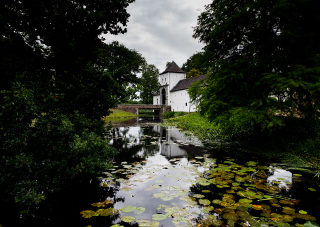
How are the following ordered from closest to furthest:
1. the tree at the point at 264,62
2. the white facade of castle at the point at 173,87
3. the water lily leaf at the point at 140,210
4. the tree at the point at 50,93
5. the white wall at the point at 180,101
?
the tree at the point at 50,93
the water lily leaf at the point at 140,210
the tree at the point at 264,62
the white wall at the point at 180,101
the white facade of castle at the point at 173,87

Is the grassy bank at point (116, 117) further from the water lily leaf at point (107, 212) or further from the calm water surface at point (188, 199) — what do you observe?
the water lily leaf at point (107, 212)

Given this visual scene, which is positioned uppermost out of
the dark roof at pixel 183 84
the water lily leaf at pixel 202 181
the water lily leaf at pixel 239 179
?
the dark roof at pixel 183 84

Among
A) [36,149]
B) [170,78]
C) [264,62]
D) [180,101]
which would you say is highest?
[170,78]

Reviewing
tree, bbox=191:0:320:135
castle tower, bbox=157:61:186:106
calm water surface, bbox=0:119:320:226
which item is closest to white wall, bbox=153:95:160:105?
castle tower, bbox=157:61:186:106

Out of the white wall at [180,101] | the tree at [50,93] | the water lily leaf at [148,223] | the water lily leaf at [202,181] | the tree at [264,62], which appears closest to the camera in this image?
the water lily leaf at [148,223]

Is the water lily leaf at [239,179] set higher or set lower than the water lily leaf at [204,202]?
higher

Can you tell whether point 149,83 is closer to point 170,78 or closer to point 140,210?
point 170,78

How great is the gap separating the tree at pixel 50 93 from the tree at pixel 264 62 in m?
3.84

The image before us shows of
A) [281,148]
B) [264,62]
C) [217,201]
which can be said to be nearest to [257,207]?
[217,201]

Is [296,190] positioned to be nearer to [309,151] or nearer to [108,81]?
[309,151]

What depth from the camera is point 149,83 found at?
215ft

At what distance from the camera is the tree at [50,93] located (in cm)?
267

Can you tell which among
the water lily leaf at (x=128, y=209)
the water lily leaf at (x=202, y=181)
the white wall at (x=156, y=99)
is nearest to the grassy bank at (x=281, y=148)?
the water lily leaf at (x=202, y=181)

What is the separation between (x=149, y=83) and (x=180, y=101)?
20754 millimetres
